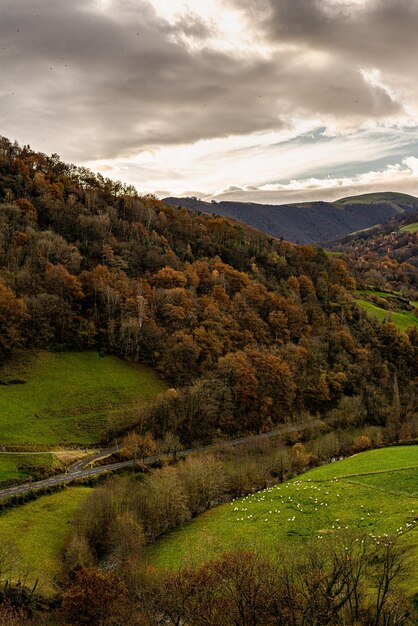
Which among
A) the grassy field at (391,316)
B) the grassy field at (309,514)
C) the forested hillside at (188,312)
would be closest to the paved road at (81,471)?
the forested hillside at (188,312)

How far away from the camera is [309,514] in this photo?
58281 millimetres

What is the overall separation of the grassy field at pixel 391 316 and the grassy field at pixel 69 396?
96.9 metres

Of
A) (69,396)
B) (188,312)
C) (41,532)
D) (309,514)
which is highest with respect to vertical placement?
(188,312)

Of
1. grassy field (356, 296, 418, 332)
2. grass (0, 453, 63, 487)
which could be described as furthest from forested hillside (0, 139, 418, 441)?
grass (0, 453, 63, 487)

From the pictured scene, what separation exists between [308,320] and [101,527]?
356ft

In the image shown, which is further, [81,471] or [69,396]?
[69,396]

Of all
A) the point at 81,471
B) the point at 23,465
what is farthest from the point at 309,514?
the point at 23,465

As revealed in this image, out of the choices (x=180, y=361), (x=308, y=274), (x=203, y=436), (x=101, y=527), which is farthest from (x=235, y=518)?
(x=308, y=274)

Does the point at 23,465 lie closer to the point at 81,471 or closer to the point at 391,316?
the point at 81,471

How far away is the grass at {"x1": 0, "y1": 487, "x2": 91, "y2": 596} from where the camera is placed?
Answer: 2064 inches

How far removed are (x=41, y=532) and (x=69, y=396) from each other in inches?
1621

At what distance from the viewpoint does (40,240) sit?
134750 millimetres

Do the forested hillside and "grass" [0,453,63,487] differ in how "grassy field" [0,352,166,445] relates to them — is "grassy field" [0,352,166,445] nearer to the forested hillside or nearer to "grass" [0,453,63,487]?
"grass" [0,453,63,487]

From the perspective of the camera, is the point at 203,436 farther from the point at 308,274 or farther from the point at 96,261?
the point at 308,274
